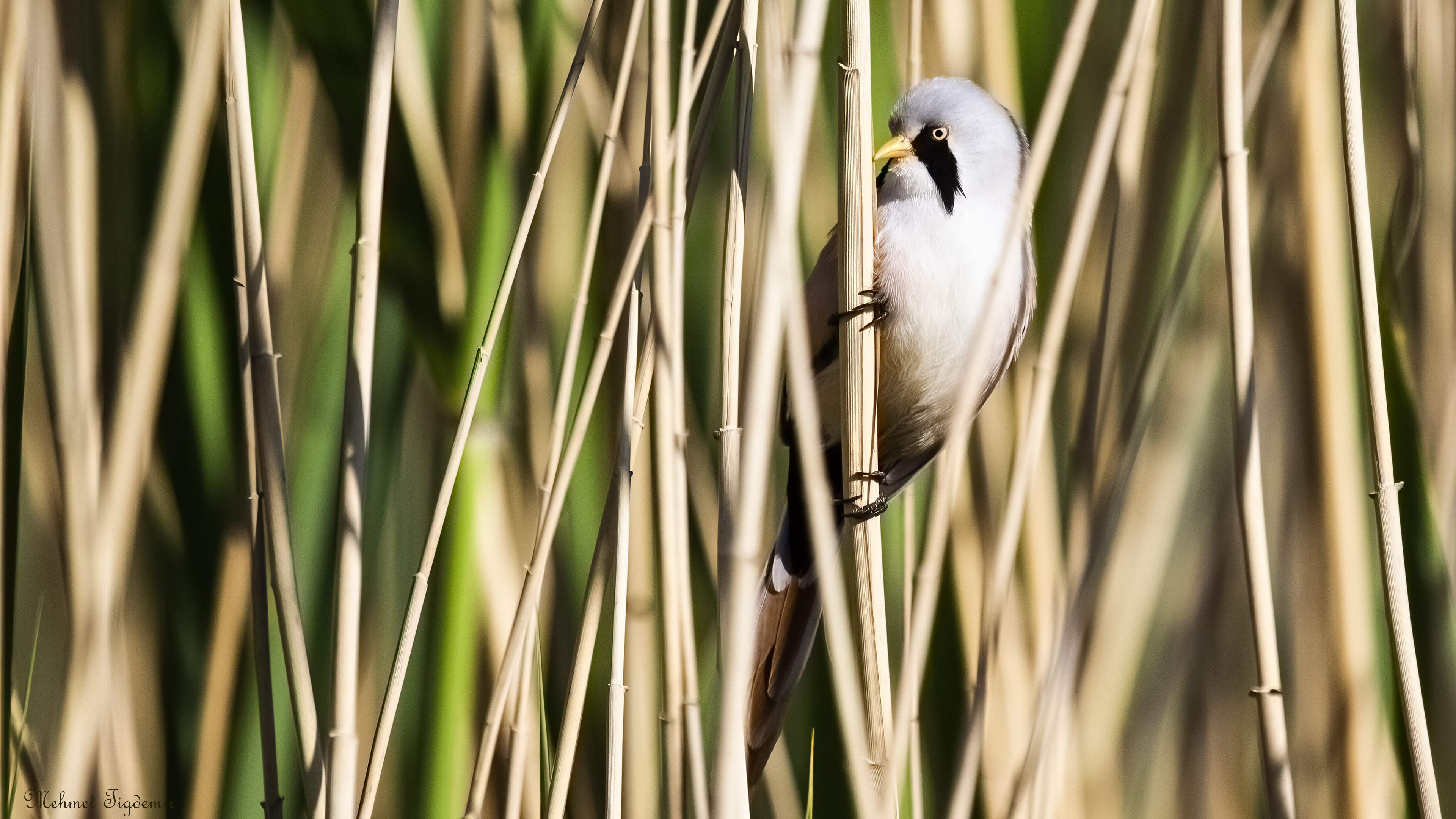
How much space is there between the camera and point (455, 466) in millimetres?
799

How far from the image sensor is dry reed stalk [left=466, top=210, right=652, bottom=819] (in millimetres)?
795

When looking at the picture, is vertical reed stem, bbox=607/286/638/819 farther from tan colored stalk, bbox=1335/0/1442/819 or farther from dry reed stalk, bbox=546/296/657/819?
tan colored stalk, bbox=1335/0/1442/819

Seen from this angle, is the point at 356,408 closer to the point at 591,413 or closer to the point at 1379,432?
the point at 591,413

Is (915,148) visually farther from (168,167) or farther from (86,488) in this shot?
(86,488)

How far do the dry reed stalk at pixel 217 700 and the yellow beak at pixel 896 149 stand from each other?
874 millimetres

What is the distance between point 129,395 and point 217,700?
0.39 meters

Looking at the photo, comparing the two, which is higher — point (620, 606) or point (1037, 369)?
point (1037, 369)

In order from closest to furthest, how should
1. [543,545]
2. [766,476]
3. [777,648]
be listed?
[766,476] → [543,545] → [777,648]

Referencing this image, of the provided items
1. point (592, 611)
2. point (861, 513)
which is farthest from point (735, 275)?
point (592, 611)

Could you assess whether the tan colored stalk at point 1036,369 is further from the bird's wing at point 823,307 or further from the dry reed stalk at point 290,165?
the dry reed stalk at point 290,165

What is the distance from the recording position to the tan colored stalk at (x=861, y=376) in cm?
66

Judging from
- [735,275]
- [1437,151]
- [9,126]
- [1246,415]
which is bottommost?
[1246,415]

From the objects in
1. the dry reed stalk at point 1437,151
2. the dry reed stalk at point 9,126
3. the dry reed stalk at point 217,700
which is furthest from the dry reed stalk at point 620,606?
the dry reed stalk at point 1437,151

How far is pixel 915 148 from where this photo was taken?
108 centimetres
